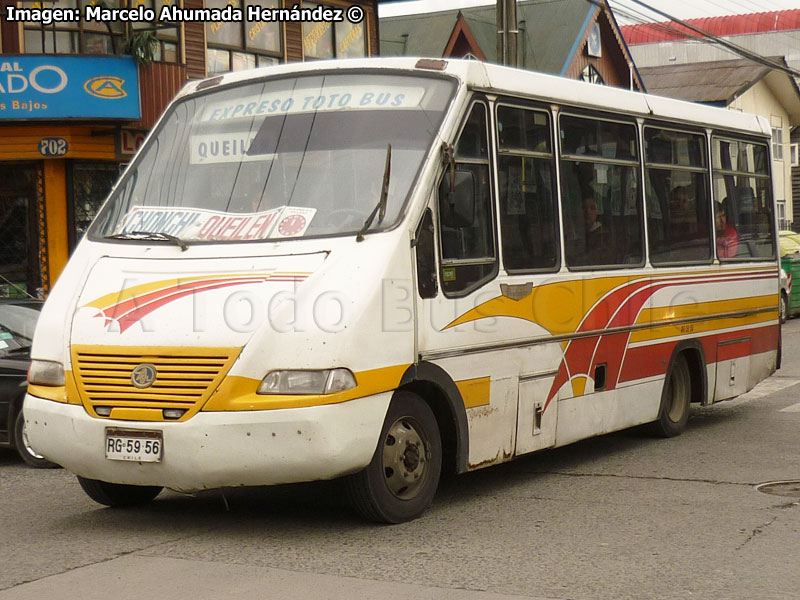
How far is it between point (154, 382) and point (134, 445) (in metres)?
0.36

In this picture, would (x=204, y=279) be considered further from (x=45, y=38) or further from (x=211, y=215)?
(x=45, y=38)

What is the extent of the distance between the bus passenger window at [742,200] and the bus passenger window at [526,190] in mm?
3264

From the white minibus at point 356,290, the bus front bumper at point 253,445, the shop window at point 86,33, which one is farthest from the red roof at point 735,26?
the bus front bumper at point 253,445

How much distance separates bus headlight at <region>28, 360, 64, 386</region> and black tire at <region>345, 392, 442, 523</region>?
1729mm

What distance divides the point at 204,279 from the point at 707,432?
581 cm

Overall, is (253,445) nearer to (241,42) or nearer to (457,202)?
(457,202)

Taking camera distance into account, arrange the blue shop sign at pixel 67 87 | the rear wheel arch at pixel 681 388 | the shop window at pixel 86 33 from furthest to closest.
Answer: the shop window at pixel 86 33 < the blue shop sign at pixel 67 87 < the rear wheel arch at pixel 681 388

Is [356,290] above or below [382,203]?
below

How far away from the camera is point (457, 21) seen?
41469 millimetres

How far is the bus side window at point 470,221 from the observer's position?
758 centimetres

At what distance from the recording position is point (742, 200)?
12258mm

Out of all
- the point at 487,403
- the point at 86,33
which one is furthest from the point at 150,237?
the point at 86,33

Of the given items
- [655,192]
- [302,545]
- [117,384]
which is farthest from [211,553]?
[655,192]

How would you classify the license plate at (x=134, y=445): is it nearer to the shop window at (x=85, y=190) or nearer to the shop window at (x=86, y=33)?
the shop window at (x=85, y=190)
